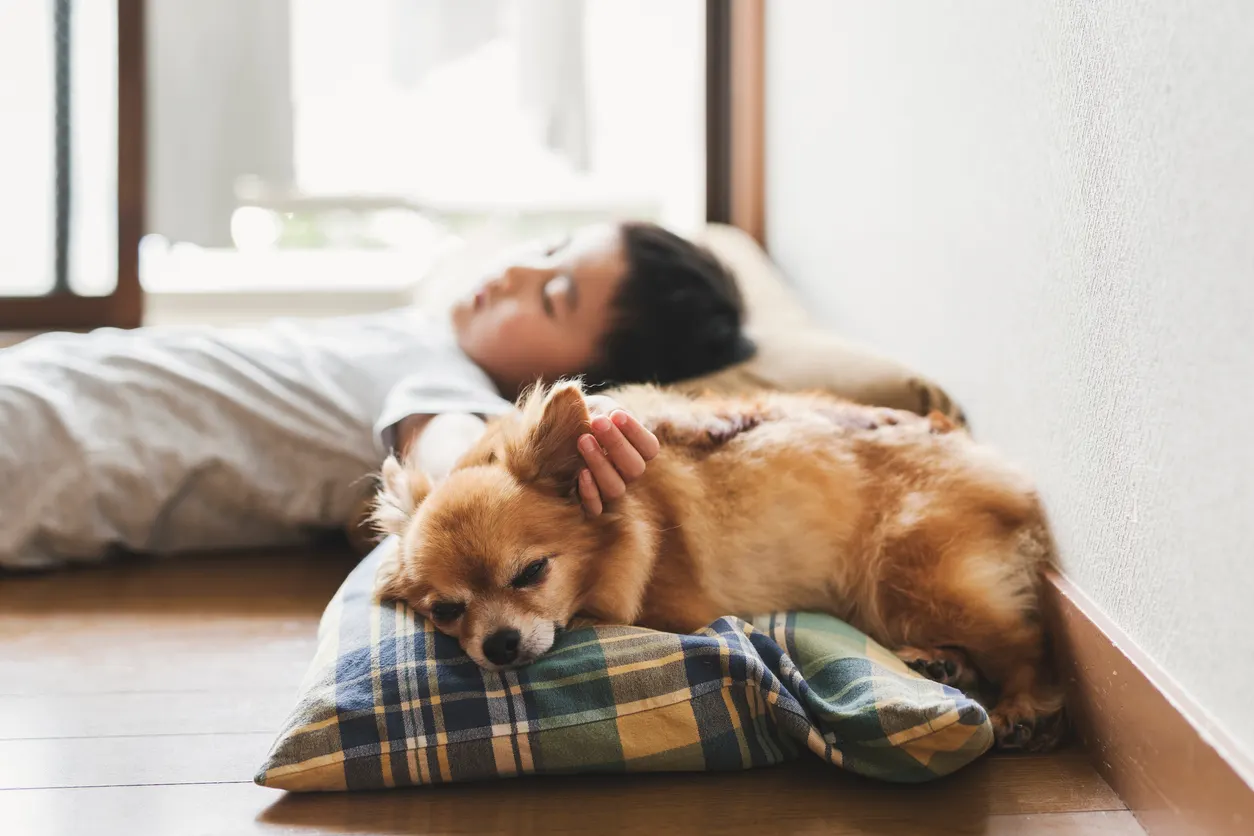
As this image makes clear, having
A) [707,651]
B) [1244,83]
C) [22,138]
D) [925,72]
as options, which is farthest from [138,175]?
[1244,83]

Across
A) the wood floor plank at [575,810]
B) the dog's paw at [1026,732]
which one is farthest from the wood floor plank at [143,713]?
the dog's paw at [1026,732]

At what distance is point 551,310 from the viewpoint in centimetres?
227

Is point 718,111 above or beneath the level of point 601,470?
above

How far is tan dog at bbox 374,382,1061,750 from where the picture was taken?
4.67 feet

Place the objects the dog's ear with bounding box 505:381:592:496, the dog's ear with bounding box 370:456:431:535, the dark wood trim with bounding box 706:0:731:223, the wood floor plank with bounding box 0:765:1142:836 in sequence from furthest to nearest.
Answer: the dark wood trim with bounding box 706:0:731:223 → the dog's ear with bounding box 370:456:431:535 → the dog's ear with bounding box 505:381:592:496 → the wood floor plank with bounding box 0:765:1142:836

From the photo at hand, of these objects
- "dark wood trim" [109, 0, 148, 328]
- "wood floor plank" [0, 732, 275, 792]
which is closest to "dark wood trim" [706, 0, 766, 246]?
"dark wood trim" [109, 0, 148, 328]

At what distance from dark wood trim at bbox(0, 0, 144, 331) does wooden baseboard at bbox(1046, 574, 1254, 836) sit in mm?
3505

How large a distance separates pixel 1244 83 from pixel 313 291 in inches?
144

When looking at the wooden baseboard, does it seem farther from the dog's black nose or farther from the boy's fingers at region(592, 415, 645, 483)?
the dog's black nose

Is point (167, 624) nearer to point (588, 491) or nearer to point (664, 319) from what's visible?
point (588, 491)

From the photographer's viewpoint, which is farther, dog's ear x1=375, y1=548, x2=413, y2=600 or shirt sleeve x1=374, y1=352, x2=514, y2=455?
shirt sleeve x1=374, y1=352, x2=514, y2=455

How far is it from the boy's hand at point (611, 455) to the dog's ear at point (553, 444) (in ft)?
0.06

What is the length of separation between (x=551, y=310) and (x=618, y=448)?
0.82 metres

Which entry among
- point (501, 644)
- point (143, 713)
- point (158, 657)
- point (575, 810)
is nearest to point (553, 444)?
point (501, 644)
